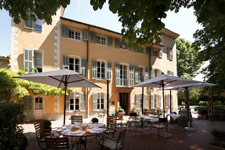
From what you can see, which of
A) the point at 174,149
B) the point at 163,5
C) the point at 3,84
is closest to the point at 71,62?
the point at 3,84

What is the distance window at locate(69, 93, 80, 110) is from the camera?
1256 cm

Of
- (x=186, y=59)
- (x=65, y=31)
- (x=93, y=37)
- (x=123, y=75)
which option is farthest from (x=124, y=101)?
(x=186, y=59)

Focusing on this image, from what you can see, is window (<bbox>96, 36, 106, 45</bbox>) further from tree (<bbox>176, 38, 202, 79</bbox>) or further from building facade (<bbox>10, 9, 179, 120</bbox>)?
tree (<bbox>176, 38, 202, 79</bbox>)

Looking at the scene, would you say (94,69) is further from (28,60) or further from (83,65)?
→ (28,60)

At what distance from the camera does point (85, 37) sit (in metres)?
13.4

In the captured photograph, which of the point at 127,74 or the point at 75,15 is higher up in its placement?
the point at 75,15

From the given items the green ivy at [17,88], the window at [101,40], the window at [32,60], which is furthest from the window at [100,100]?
the window at [32,60]

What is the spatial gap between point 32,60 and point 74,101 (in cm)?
434

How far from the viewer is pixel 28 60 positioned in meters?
10.9

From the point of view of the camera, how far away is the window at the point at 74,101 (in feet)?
41.2

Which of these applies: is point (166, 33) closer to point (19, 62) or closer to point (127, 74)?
point (127, 74)

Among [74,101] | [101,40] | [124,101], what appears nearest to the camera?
[74,101]

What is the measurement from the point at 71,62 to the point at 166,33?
13.2 metres

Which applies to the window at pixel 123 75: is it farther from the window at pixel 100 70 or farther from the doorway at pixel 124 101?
the window at pixel 100 70
